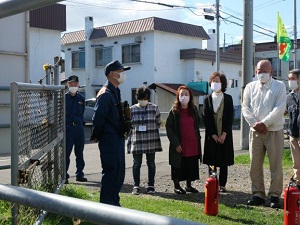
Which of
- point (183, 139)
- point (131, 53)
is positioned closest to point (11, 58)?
point (183, 139)

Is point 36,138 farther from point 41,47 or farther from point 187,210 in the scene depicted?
point 41,47

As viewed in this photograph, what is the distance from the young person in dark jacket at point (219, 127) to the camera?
7.55 meters

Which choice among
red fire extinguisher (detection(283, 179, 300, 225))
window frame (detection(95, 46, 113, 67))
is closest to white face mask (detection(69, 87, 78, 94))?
red fire extinguisher (detection(283, 179, 300, 225))

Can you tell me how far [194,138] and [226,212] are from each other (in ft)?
5.57

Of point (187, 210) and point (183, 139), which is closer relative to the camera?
point (187, 210)

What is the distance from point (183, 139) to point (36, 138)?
3.44m

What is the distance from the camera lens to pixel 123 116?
589cm

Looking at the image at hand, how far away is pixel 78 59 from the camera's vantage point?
3641 centimetres

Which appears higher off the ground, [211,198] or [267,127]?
[267,127]

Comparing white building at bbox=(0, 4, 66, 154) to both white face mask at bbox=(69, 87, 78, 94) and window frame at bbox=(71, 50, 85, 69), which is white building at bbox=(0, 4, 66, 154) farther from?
window frame at bbox=(71, 50, 85, 69)

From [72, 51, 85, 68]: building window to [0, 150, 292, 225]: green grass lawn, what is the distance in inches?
1157

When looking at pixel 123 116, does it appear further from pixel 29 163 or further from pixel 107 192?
pixel 29 163

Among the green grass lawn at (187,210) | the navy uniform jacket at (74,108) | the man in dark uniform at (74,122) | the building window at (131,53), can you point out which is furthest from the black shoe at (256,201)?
the building window at (131,53)

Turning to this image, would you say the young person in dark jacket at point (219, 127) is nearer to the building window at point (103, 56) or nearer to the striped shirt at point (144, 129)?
A: the striped shirt at point (144, 129)
